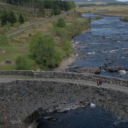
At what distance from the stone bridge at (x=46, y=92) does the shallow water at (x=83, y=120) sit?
4109 millimetres

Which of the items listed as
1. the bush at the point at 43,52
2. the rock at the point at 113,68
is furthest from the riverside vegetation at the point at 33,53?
the rock at the point at 113,68

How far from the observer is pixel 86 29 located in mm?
132750

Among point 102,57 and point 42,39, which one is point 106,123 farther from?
point 102,57

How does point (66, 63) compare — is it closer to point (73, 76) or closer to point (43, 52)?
point (43, 52)

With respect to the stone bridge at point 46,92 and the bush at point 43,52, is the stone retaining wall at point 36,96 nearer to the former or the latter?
the stone bridge at point 46,92

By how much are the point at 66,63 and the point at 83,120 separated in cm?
3414

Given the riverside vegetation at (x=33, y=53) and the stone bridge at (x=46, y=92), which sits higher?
the stone bridge at (x=46, y=92)

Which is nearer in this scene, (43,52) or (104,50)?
(43,52)

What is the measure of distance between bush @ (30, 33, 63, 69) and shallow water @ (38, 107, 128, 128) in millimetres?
26300

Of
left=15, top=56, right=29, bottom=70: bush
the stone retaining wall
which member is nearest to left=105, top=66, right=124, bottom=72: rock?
left=15, top=56, right=29, bottom=70: bush

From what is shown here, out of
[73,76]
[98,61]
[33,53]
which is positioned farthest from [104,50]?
[73,76]

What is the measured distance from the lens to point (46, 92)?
34.0 meters

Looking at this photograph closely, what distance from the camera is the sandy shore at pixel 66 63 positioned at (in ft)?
222

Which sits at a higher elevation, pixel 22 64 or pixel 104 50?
pixel 22 64
